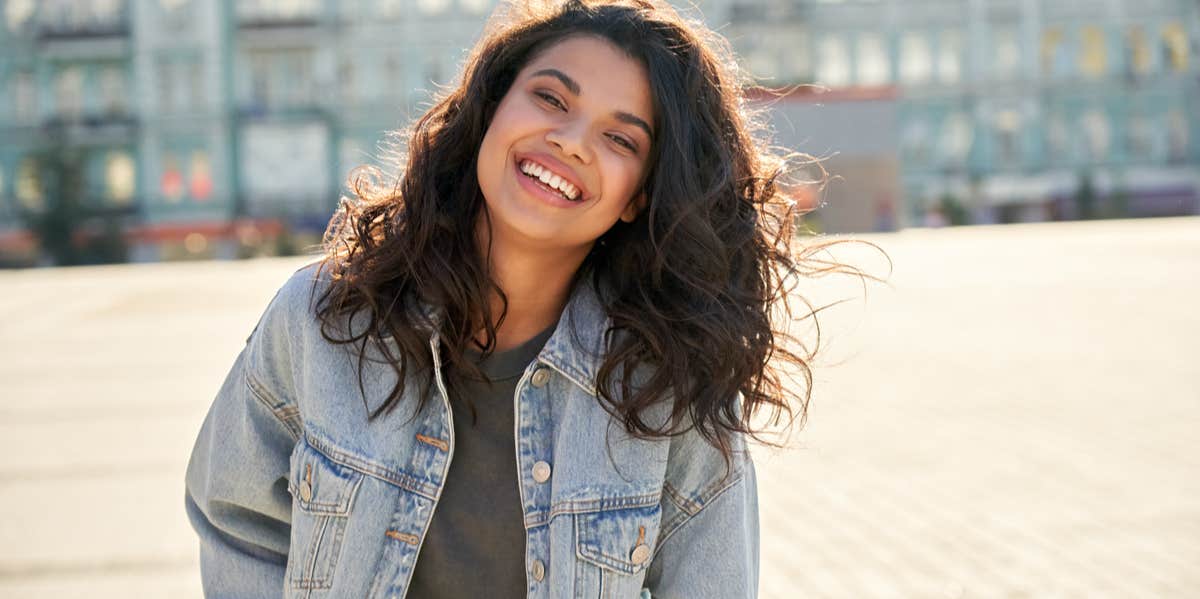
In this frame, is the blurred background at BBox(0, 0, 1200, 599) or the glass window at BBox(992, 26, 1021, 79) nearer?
the blurred background at BBox(0, 0, 1200, 599)

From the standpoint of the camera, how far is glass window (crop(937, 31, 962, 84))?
4156 centimetres

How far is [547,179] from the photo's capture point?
207 centimetres

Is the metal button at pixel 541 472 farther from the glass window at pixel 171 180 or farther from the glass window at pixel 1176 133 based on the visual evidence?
the glass window at pixel 1176 133

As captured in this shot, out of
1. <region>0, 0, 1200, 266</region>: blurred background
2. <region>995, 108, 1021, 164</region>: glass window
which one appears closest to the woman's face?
<region>0, 0, 1200, 266</region>: blurred background

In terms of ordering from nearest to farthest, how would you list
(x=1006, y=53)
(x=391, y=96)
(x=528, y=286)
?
(x=528, y=286), (x=391, y=96), (x=1006, y=53)

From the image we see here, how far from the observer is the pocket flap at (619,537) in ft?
6.50

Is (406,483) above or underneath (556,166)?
underneath

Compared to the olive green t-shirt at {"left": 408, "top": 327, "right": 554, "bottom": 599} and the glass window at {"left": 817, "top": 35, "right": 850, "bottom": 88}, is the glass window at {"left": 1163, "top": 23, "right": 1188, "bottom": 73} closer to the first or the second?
the glass window at {"left": 817, "top": 35, "right": 850, "bottom": 88}

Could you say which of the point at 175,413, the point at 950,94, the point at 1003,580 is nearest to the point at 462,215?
the point at 1003,580

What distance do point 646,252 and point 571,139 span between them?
280mm

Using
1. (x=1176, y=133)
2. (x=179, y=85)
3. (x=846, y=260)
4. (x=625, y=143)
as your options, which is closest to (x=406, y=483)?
(x=625, y=143)

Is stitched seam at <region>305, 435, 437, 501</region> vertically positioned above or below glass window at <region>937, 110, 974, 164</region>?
above

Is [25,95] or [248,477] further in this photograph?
[25,95]

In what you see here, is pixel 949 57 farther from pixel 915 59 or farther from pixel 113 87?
pixel 113 87
